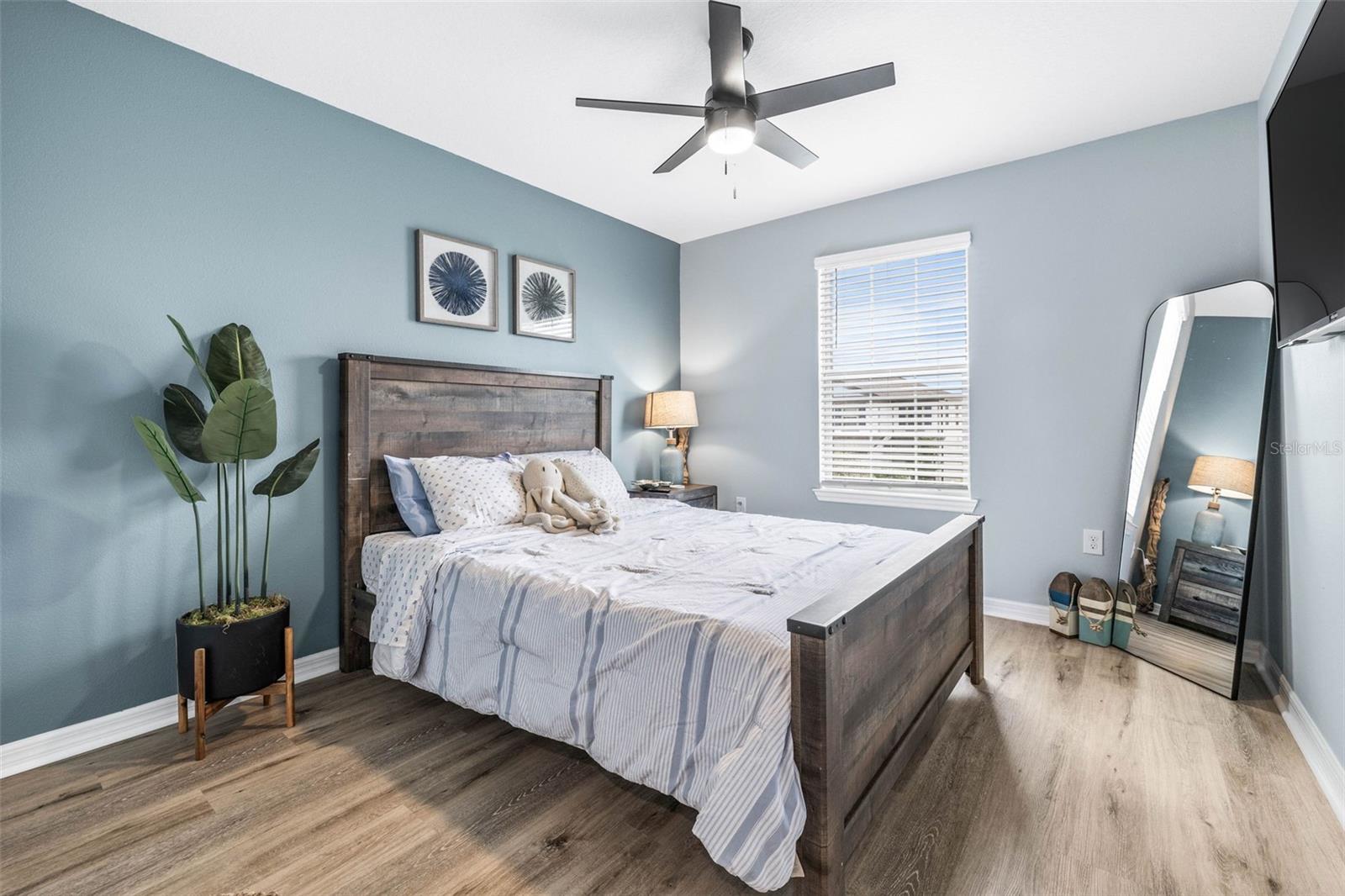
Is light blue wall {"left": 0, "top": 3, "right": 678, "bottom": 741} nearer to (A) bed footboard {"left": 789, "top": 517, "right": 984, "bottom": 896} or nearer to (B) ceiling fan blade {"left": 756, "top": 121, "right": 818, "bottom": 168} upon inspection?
(B) ceiling fan blade {"left": 756, "top": 121, "right": 818, "bottom": 168}

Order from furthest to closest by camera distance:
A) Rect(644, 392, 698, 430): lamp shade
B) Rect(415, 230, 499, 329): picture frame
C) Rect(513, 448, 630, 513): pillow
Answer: Rect(644, 392, 698, 430): lamp shade < Rect(513, 448, 630, 513): pillow < Rect(415, 230, 499, 329): picture frame

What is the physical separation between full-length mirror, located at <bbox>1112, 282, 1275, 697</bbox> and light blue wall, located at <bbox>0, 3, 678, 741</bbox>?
3.74 m

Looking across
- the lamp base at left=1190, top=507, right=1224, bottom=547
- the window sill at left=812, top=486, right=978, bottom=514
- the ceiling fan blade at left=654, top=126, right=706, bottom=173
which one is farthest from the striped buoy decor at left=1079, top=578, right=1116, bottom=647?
the ceiling fan blade at left=654, top=126, right=706, bottom=173

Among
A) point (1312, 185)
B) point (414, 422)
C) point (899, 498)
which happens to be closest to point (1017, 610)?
point (899, 498)

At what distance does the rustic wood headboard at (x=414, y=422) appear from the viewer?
9.09 feet

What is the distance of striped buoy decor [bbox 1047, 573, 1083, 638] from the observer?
313 centimetres

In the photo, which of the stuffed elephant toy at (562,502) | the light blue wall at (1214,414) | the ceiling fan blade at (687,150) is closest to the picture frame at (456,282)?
the stuffed elephant toy at (562,502)

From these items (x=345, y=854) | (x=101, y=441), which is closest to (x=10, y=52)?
(x=101, y=441)

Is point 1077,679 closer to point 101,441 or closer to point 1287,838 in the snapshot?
point 1287,838

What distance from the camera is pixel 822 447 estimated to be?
13.7 feet

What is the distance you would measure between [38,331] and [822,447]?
12.7ft

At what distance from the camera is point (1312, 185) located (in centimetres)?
168

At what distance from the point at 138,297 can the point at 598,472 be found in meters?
2.11

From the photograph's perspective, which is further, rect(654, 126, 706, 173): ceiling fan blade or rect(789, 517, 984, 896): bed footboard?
rect(654, 126, 706, 173): ceiling fan blade
